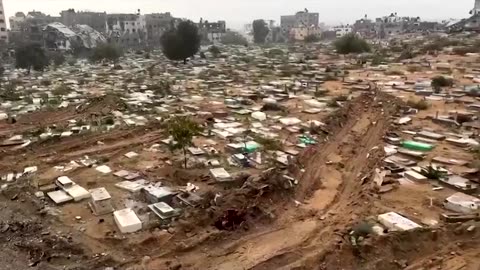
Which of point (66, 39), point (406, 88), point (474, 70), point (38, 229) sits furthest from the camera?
point (66, 39)

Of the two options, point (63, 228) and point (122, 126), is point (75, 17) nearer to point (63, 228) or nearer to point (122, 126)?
point (122, 126)

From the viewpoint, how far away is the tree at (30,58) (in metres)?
25.4

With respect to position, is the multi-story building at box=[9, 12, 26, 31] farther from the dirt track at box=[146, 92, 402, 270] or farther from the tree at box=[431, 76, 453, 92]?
the dirt track at box=[146, 92, 402, 270]

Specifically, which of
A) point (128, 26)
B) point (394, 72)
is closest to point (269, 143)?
point (394, 72)

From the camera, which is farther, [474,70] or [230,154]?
[474,70]

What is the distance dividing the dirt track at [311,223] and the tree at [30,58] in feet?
69.5

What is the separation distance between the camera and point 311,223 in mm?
6527

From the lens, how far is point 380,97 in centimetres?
1552

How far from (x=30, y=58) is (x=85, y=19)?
141ft

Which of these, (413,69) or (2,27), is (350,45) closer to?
(413,69)

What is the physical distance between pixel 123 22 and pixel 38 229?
57.1m

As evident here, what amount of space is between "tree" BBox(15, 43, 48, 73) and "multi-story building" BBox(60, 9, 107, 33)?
38.4 metres

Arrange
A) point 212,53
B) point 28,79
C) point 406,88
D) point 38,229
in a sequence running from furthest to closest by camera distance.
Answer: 1. point 212,53
2. point 28,79
3. point 406,88
4. point 38,229

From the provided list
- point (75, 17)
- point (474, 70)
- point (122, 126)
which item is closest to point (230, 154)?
point (122, 126)
